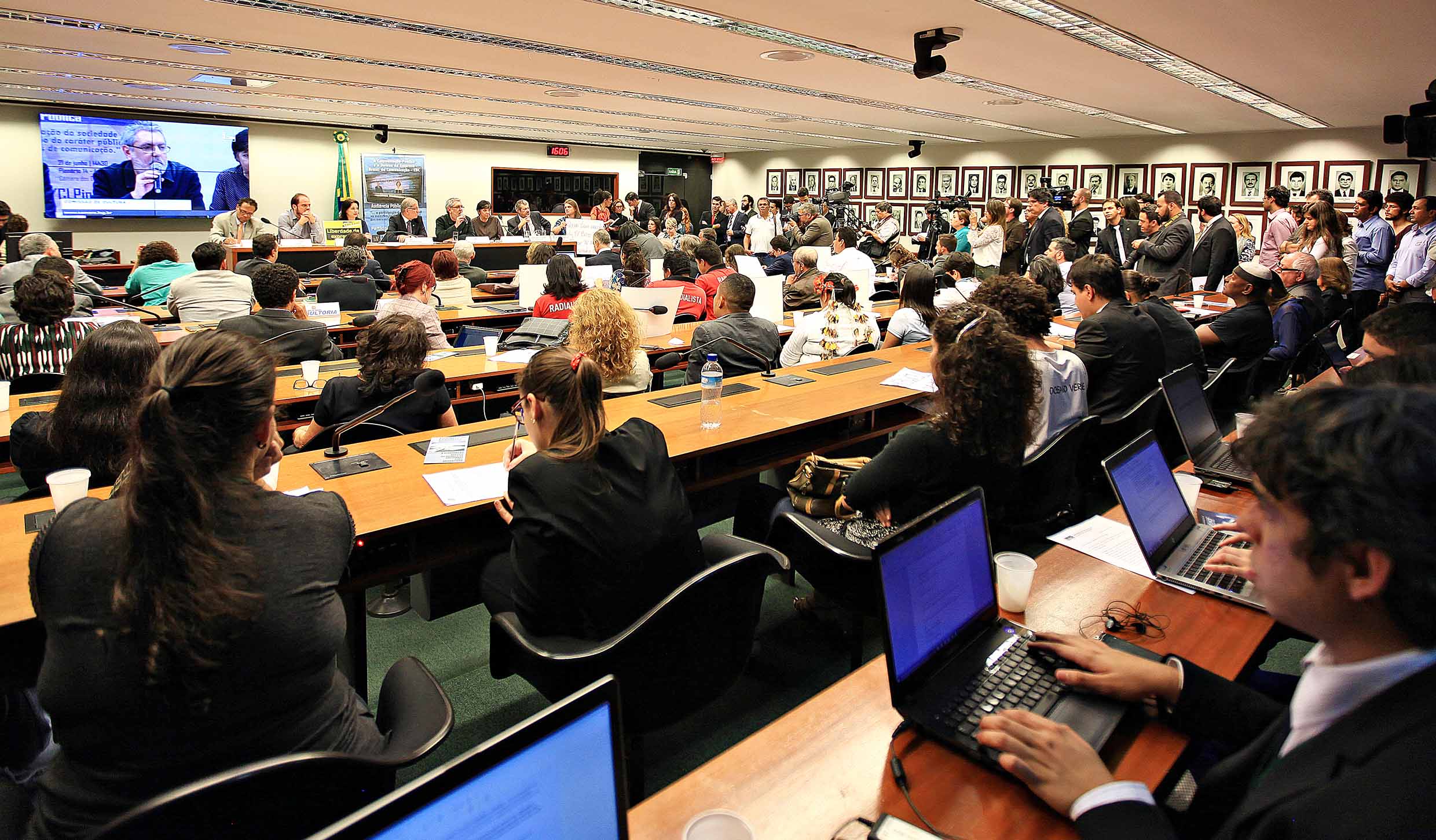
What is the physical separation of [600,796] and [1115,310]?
360cm

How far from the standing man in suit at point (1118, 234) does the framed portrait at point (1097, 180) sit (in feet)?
16.0

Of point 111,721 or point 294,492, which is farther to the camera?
point 294,492

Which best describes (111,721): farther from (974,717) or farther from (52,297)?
(52,297)

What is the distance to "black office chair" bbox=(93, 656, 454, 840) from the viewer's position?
1000mm

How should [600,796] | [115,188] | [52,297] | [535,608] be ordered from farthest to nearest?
[115,188]
[52,297]
[535,608]
[600,796]

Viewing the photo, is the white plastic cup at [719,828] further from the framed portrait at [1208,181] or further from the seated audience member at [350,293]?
the framed portrait at [1208,181]

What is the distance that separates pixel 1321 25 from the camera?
540 cm

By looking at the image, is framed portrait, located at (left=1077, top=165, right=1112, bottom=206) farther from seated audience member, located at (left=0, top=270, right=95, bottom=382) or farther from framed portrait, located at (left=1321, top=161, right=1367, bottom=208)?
seated audience member, located at (left=0, top=270, right=95, bottom=382)

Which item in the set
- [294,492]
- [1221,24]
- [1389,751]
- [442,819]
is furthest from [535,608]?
[1221,24]

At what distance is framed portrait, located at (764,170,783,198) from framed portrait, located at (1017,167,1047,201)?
5454mm

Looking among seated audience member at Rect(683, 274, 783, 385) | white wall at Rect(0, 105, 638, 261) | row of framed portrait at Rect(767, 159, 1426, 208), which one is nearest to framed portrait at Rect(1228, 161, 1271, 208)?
row of framed portrait at Rect(767, 159, 1426, 208)

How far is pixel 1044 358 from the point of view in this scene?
2957 millimetres

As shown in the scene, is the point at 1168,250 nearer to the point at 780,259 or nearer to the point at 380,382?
the point at 780,259

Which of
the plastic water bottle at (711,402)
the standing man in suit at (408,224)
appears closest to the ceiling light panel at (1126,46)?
the plastic water bottle at (711,402)
